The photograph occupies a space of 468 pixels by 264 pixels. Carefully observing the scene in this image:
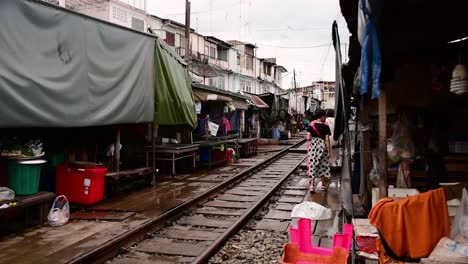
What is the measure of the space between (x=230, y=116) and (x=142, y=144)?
43.5 feet

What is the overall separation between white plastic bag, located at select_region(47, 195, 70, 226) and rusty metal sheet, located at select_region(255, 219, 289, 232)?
350cm

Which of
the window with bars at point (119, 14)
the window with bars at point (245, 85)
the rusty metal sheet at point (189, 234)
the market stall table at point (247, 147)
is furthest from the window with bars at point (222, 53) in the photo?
the rusty metal sheet at point (189, 234)

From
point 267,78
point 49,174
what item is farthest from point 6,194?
point 267,78

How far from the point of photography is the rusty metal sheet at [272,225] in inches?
293

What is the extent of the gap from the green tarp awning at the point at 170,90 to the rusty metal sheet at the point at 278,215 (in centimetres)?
427

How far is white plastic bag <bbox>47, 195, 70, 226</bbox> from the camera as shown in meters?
6.92

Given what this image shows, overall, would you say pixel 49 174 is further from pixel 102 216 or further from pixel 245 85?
pixel 245 85

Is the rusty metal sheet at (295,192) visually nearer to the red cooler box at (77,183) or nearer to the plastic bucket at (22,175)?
the red cooler box at (77,183)

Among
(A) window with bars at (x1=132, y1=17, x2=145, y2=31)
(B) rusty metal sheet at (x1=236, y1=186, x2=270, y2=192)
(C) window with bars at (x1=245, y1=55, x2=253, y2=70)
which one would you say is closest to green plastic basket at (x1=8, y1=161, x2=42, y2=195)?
(B) rusty metal sheet at (x1=236, y1=186, x2=270, y2=192)

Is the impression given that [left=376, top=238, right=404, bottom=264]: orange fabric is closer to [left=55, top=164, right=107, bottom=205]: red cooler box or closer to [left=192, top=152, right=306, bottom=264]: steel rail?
[left=192, top=152, right=306, bottom=264]: steel rail

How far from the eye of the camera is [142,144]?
12625 millimetres

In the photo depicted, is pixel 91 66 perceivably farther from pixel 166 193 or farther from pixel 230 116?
pixel 230 116

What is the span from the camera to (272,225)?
7.68m

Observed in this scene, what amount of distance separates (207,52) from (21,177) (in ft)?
125
